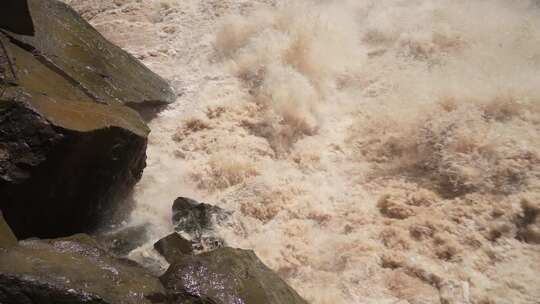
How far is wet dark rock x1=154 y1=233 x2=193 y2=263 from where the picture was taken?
489cm

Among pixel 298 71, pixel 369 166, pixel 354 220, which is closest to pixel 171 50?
pixel 298 71

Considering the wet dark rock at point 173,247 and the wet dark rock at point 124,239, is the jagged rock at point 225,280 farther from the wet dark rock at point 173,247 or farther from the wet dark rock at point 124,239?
the wet dark rock at point 124,239

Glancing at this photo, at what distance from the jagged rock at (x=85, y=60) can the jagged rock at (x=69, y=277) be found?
97.0 inches

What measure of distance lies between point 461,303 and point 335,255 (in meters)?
1.34

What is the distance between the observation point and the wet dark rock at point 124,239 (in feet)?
16.4

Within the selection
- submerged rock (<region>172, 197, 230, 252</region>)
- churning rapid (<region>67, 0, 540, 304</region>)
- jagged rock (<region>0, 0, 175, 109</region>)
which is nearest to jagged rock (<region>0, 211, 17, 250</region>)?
churning rapid (<region>67, 0, 540, 304</region>)

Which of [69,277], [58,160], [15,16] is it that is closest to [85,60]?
[15,16]

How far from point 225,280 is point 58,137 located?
1.83m

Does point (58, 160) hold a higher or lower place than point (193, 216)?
higher

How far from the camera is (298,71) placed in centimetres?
→ 853

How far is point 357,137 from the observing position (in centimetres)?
729

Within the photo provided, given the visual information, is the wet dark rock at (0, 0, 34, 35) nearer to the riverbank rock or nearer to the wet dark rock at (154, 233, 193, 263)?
the riverbank rock

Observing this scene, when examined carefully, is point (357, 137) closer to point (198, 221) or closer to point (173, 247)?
point (198, 221)

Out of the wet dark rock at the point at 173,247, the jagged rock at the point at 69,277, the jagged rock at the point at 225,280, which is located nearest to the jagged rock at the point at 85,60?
the wet dark rock at the point at 173,247
